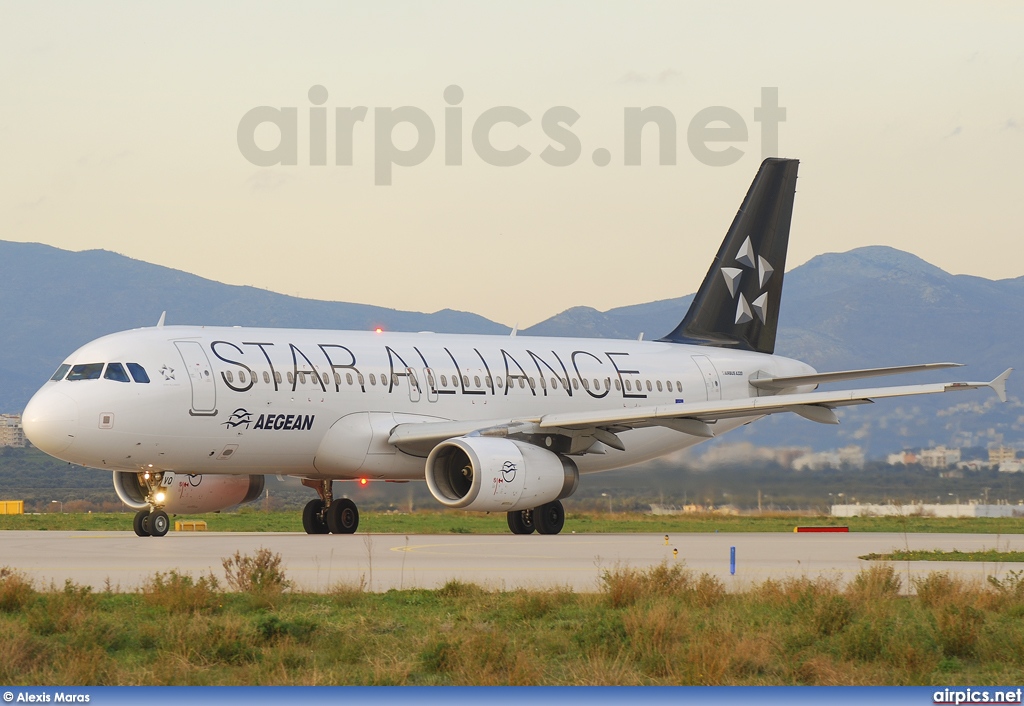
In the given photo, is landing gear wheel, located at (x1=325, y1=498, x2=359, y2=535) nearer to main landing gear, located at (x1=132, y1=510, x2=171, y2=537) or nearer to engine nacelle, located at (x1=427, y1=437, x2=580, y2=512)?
engine nacelle, located at (x1=427, y1=437, x2=580, y2=512)

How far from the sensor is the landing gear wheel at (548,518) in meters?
31.4

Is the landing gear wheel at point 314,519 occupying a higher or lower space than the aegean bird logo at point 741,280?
lower

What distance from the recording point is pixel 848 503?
1603 inches

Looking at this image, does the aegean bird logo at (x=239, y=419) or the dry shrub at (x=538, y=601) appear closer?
the dry shrub at (x=538, y=601)

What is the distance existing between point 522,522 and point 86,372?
378 inches

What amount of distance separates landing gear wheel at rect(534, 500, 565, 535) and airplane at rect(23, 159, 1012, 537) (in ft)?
0.15

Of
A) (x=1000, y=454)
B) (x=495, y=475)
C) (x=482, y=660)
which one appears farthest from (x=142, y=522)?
(x=1000, y=454)

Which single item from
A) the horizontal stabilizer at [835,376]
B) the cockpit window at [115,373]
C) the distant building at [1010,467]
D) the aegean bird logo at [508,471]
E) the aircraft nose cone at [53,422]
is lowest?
the aegean bird logo at [508,471]

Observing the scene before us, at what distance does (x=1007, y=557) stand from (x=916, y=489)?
19.6m

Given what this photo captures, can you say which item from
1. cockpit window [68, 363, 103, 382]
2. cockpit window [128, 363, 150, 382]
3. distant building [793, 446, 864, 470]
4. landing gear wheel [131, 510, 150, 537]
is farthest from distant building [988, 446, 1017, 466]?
cockpit window [68, 363, 103, 382]

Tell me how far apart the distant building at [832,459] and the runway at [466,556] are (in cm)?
611

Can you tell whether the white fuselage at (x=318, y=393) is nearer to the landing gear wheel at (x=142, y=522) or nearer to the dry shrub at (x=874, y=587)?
the landing gear wheel at (x=142, y=522)

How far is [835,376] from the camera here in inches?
1321

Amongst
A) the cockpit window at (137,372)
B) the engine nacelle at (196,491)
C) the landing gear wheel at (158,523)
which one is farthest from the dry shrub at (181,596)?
the engine nacelle at (196,491)
